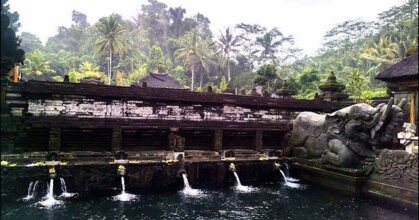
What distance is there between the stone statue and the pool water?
1.72 meters

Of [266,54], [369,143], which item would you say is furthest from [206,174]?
[266,54]

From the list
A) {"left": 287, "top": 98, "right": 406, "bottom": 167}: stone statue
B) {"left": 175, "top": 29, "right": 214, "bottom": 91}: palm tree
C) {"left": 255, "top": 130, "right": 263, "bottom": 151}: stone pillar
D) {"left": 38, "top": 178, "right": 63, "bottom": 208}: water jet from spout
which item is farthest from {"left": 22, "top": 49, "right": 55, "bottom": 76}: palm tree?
{"left": 287, "top": 98, "right": 406, "bottom": 167}: stone statue

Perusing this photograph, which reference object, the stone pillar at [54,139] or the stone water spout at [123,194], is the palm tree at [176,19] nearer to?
the stone pillar at [54,139]

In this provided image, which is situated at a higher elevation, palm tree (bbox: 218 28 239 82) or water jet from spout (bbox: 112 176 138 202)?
palm tree (bbox: 218 28 239 82)

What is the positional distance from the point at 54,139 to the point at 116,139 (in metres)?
2.48

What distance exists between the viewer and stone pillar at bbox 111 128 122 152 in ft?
46.7

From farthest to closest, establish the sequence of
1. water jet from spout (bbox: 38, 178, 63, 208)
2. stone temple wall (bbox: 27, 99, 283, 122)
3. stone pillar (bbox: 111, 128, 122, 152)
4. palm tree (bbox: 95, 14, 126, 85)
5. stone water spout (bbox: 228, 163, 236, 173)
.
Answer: palm tree (bbox: 95, 14, 126, 85) → stone water spout (bbox: 228, 163, 236, 173) → stone pillar (bbox: 111, 128, 122, 152) → stone temple wall (bbox: 27, 99, 283, 122) → water jet from spout (bbox: 38, 178, 63, 208)

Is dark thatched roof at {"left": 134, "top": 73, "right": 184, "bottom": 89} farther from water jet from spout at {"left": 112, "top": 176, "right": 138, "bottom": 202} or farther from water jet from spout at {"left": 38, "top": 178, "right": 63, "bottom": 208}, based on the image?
water jet from spout at {"left": 38, "top": 178, "right": 63, "bottom": 208}

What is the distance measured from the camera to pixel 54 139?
13203mm

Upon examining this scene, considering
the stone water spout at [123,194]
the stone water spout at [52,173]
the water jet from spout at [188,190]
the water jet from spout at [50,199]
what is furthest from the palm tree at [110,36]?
the water jet from spout at [50,199]

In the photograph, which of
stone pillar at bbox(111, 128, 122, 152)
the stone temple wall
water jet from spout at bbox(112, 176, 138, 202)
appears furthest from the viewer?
stone pillar at bbox(111, 128, 122, 152)

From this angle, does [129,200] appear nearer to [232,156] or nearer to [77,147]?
[77,147]

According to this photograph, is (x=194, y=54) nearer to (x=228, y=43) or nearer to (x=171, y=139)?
(x=228, y=43)

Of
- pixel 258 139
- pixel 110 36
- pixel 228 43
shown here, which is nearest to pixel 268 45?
pixel 228 43
